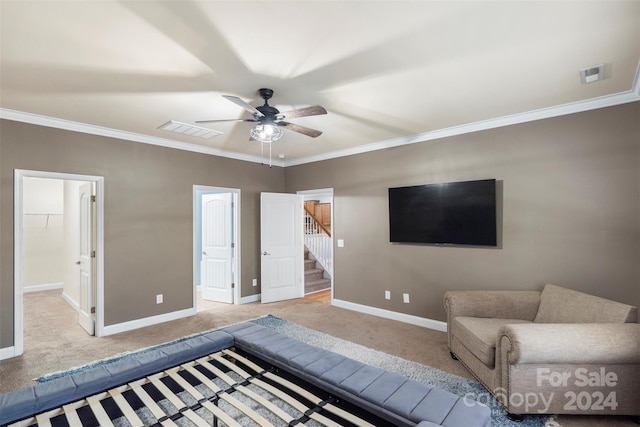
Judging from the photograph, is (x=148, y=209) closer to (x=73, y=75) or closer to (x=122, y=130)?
(x=122, y=130)

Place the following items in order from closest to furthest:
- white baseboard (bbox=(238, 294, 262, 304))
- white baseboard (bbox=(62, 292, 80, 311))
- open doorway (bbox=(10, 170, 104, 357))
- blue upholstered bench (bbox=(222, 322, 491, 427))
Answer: blue upholstered bench (bbox=(222, 322, 491, 427)), open doorway (bbox=(10, 170, 104, 357)), white baseboard (bbox=(62, 292, 80, 311)), white baseboard (bbox=(238, 294, 262, 304))

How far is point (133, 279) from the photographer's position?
4.08 meters

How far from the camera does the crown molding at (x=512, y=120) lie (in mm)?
2861

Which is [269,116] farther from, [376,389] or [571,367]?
[571,367]

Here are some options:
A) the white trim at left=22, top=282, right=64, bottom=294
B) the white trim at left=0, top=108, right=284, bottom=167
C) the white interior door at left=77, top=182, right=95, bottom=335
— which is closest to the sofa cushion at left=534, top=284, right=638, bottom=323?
the white trim at left=0, top=108, right=284, bottom=167

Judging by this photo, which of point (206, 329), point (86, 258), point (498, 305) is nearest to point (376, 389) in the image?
point (498, 305)

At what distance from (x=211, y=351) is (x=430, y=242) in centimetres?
296

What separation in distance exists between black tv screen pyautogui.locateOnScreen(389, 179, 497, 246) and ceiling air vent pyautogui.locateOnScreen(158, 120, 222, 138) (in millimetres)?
2628

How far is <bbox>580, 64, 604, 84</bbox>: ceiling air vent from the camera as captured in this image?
2.36m

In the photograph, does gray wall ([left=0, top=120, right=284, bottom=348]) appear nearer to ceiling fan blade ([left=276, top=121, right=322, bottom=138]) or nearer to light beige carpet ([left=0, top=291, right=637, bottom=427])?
light beige carpet ([left=0, top=291, right=637, bottom=427])

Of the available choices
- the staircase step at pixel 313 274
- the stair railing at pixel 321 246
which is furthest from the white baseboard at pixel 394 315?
the stair railing at pixel 321 246

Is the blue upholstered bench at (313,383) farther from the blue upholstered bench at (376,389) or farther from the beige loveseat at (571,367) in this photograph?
the beige loveseat at (571,367)

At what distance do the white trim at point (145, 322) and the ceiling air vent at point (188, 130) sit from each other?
2571mm

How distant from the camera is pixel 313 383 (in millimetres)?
1908
